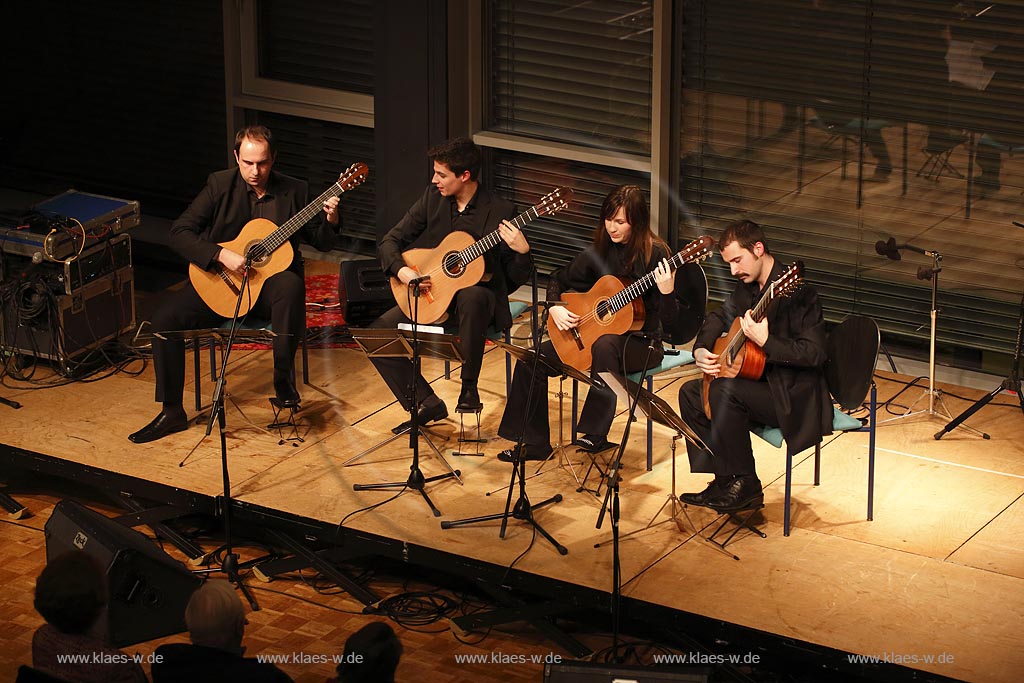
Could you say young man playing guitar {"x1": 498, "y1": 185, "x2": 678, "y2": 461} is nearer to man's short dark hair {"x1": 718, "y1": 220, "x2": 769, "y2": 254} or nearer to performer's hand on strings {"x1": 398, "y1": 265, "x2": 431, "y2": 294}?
man's short dark hair {"x1": 718, "y1": 220, "x2": 769, "y2": 254}

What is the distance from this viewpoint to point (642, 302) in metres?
5.84

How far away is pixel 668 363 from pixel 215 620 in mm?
2637

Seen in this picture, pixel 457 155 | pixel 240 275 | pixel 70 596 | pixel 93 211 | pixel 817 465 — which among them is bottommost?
pixel 817 465

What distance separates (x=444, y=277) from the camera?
20.2ft

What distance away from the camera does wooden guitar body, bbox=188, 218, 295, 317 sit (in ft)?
20.6

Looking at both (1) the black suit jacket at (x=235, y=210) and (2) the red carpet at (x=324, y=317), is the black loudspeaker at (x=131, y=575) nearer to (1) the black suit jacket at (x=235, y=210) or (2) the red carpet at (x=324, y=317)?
A: (1) the black suit jacket at (x=235, y=210)

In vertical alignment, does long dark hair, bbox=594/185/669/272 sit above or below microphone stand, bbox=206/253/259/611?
above

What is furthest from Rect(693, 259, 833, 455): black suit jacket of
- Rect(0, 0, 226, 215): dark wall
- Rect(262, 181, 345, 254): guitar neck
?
Rect(0, 0, 226, 215): dark wall

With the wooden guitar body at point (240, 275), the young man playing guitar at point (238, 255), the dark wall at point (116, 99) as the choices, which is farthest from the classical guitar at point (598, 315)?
the dark wall at point (116, 99)

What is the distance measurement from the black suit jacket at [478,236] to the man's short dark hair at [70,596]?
266 centimetres

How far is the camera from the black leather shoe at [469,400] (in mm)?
6207

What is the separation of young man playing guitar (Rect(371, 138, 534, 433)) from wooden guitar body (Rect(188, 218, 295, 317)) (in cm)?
46

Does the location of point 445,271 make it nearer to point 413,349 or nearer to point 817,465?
point 413,349

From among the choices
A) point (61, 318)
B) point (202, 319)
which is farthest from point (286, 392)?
point (61, 318)
